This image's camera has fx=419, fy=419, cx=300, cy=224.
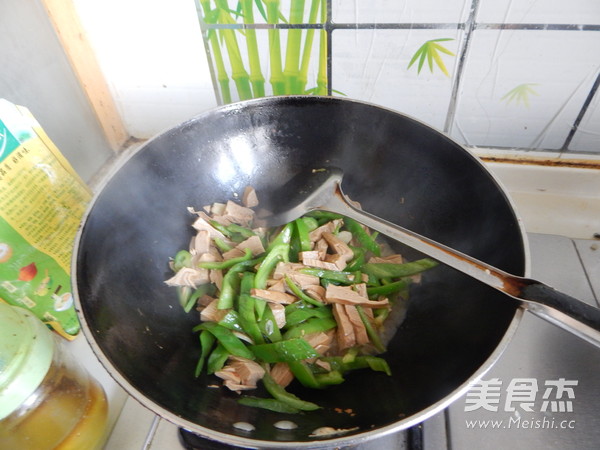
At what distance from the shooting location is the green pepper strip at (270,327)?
719 mm

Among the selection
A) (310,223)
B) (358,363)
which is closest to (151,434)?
(358,363)

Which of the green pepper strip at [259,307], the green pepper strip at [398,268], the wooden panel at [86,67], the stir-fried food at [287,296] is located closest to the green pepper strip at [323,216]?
the stir-fried food at [287,296]

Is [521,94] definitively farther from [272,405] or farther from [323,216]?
[272,405]

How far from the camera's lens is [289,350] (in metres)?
0.67

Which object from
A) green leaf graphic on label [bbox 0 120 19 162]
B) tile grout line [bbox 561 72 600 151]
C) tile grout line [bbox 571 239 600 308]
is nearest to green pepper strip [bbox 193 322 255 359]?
green leaf graphic on label [bbox 0 120 19 162]

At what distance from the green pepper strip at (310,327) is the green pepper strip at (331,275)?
74 mm

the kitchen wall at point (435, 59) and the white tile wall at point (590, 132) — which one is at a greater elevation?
the kitchen wall at point (435, 59)

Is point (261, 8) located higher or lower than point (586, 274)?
higher

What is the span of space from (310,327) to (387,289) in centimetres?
16

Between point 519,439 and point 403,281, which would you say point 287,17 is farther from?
point 519,439

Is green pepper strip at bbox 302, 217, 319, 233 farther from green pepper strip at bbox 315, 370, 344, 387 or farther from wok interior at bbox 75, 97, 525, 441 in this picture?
green pepper strip at bbox 315, 370, 344, 387

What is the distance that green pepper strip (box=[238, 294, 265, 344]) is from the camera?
28.1 inches

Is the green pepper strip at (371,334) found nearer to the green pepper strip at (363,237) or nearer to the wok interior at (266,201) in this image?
the wok interior at (266,201)

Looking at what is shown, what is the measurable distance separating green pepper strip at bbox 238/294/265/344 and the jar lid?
30 cm
